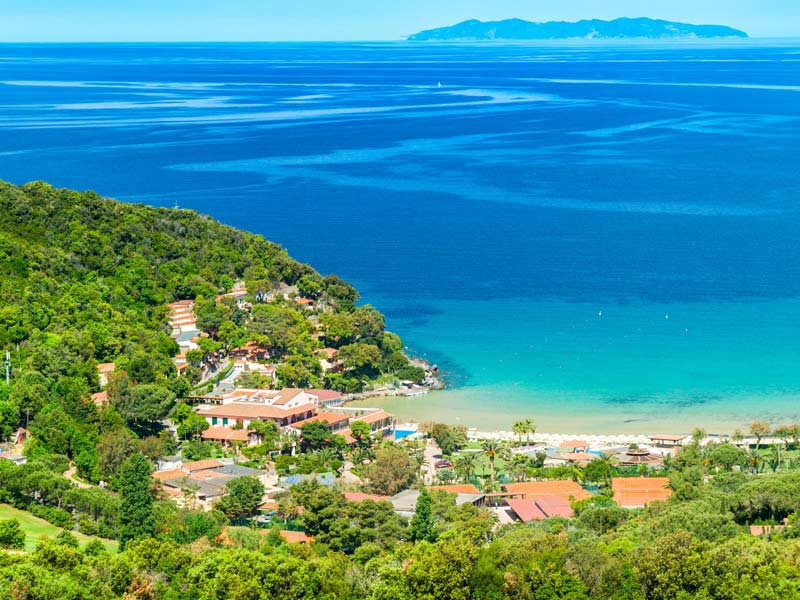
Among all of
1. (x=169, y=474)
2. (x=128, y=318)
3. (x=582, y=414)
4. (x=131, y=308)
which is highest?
(x=128, y=318)

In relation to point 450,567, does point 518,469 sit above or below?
below

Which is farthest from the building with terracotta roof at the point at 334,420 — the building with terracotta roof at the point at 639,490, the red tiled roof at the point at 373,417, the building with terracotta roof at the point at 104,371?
the building with terracotta roof at the point at 639,490

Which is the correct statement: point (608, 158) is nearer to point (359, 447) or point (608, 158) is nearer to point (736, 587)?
point (359, 447)

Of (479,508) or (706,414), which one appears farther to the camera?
(706,414)

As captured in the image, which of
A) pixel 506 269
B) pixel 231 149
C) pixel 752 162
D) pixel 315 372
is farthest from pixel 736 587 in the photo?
pixel 231 149

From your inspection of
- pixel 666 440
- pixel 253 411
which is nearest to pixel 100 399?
pixel 253 411

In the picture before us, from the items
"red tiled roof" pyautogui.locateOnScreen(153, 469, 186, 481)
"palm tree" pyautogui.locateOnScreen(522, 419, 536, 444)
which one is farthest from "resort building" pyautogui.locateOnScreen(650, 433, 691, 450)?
"red tiled roof" pyautogui.locateOnScreen(153, 469, 186, 481)

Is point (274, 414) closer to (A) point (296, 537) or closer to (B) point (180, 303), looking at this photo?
(A) point (296, 537)
